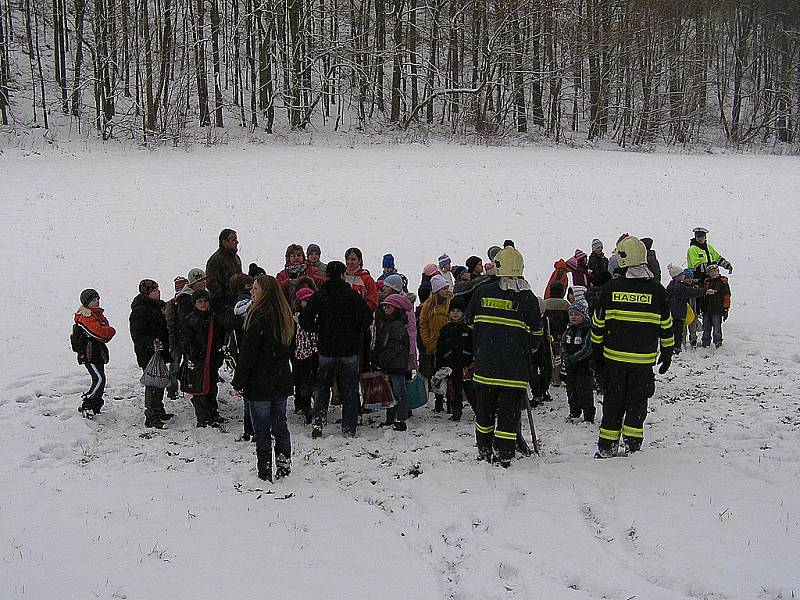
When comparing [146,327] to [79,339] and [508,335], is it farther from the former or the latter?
[508,335]

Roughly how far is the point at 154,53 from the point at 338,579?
28226 millimetres

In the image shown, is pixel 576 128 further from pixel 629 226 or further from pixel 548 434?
pixel 548 434

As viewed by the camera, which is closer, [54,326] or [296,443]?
[296,443]

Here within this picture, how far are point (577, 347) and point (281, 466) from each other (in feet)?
12.0

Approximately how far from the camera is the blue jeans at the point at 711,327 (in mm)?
11352

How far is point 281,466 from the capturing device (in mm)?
6547

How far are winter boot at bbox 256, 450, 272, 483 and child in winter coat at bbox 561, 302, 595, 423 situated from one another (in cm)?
363

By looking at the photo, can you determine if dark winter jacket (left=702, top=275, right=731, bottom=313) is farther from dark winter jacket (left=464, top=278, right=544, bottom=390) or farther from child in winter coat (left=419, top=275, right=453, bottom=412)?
dark winter jacket (left=464, top=278, right=544, bottom=390)

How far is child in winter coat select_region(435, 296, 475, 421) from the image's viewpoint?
8.22 meters

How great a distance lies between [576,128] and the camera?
37.5 meters

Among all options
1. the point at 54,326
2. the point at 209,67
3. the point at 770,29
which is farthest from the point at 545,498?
the point at 770,29

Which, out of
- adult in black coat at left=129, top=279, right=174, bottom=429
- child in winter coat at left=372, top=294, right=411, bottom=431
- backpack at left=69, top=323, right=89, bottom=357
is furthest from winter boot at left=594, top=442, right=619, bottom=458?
backpack at left=69, top=323, right=89, bottom=357

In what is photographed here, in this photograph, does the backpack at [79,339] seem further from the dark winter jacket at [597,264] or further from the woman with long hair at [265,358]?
the dark winter jacket at [597,264]

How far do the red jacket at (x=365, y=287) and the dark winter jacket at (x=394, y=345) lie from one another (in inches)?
26.0
